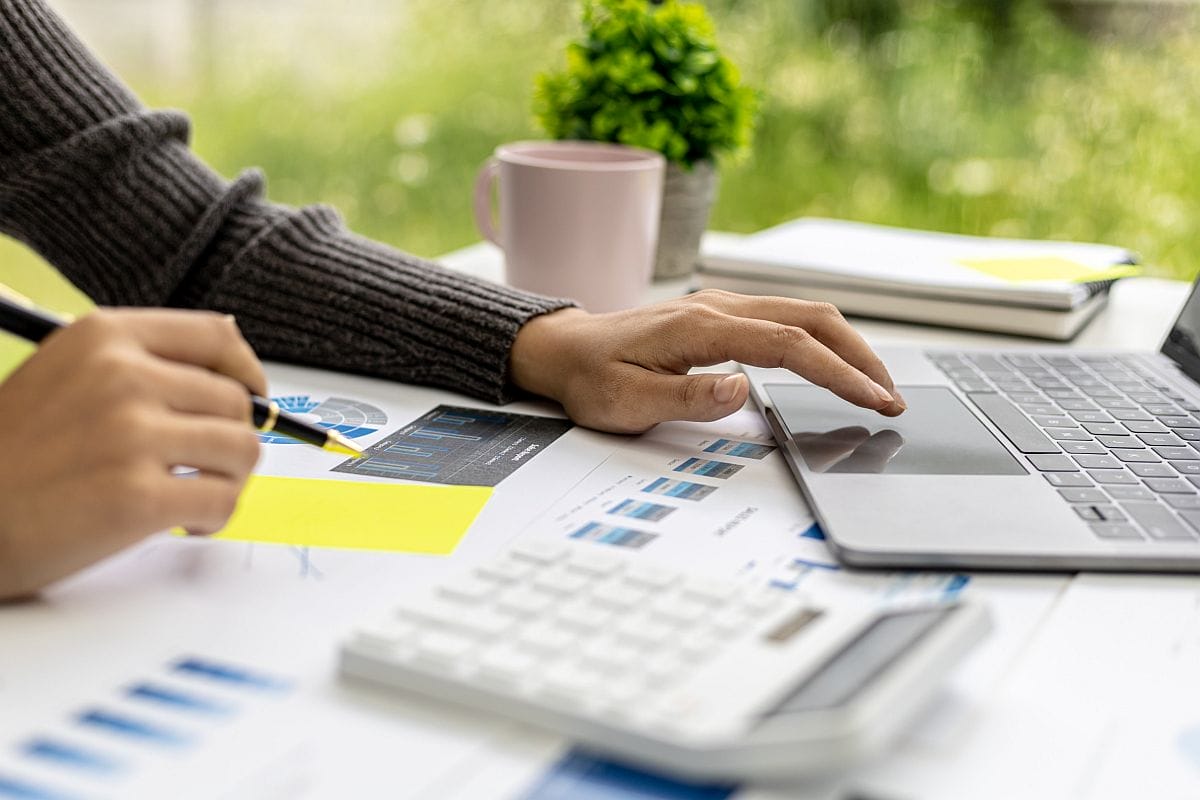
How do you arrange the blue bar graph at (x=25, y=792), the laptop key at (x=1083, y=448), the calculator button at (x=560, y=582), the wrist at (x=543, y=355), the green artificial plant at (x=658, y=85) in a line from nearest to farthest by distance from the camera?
1. the blue bar graph at (x=25, y=792)
2. the calculator button at (x=560, y=582)
3. the laptop key at (x=1083, y=448)
4. the wrist at (x=543, y=355)
5. the green artificial plant at (x=658, y=85)

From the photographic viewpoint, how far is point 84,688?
443mm

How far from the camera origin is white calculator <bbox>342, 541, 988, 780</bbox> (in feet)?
1.26

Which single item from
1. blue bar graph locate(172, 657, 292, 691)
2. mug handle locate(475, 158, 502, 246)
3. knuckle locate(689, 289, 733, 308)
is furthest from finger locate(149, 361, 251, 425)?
mug handle locate(475, 158, 502, 246)

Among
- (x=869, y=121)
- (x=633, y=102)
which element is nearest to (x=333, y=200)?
(x=869, y=121)

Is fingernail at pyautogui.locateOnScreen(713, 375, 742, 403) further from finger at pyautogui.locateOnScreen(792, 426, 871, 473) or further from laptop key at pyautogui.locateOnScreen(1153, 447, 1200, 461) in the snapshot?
laptop key at pyautogui.locateOnScreen(1153, 447, 1200, 461)

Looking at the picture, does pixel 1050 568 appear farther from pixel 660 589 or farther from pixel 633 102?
pixel 633 102

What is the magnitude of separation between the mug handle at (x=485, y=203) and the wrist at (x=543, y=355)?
283 mm

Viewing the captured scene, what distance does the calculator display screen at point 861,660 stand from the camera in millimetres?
396

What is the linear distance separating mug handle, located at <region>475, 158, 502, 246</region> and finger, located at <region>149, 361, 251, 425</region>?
58 centimetres

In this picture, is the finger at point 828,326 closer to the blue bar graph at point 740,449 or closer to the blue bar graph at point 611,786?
the blue bar graph at point 740,449

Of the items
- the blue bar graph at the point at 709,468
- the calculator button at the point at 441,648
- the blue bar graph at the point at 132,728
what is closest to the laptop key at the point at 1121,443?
→ the blue bar graph at the point at 709,468

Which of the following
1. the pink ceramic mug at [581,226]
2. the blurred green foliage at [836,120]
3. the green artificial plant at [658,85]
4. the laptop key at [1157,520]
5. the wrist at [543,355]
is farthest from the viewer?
the blurred green foliage at [836,120]

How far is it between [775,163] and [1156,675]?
9.05 feet

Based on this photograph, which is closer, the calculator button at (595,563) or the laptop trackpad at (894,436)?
the calculator button at (595,563)
